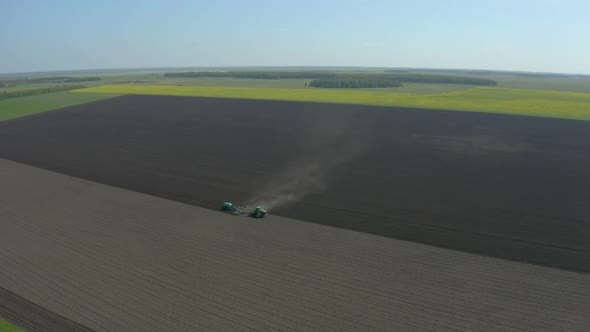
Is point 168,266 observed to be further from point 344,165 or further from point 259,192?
point 344,165

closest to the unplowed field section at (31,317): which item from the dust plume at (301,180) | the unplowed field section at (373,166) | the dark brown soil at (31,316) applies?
the dark brown soil at (31,316)

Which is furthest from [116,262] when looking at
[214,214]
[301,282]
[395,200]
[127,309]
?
[395,200]

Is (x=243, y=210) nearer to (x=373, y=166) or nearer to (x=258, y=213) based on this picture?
(x=258, y=213)

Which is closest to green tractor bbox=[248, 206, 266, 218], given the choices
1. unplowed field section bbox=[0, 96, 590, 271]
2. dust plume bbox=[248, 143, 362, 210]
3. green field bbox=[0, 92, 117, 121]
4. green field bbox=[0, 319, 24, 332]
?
dust plume bbox=[248, 143, 362, 210]

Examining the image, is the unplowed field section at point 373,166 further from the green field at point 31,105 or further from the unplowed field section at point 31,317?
the unplowed field section at point 31,317

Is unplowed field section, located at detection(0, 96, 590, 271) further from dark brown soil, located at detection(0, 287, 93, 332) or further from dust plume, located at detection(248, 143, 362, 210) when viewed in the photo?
dark brown soil, located at detection(0, 287, 93, 332)

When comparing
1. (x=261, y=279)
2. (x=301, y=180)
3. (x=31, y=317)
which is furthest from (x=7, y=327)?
(x=301, y=180)
